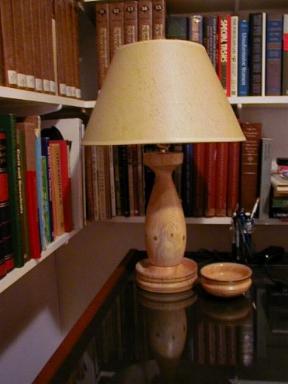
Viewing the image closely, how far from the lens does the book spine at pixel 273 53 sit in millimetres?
1079

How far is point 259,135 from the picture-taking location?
1123mm

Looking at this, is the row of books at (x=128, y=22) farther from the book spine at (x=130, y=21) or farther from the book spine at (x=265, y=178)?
the book spine at (x=265, y=178)

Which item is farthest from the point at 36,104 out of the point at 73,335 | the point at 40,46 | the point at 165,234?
the point at 73,335

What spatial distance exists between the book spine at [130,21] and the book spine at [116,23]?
12 mm

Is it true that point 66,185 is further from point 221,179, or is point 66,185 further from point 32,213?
point 221,179

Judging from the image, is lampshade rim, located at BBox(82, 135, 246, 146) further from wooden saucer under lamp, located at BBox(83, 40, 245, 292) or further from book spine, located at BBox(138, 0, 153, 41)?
book spine, located at BBox(138, 0, 153, 41)

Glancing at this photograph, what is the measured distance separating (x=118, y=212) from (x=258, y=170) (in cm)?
43

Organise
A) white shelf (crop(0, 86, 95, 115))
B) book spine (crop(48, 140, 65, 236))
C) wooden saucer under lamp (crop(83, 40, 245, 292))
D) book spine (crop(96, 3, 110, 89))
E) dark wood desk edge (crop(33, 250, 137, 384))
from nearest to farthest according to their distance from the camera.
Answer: dark wood desk edge (crop(33, 250, 137, 384))
wooden saucer under lamp (crop(83, 40, 245, 292))
white shelf (crop(0, 86, 95, 115))
book spine (crop(48, 140, 65, 236))
book spine (crop(96, 3, 110, 89))

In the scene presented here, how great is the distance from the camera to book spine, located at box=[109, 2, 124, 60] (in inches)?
43.3

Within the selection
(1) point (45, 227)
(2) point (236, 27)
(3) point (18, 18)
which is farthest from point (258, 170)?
(3) point (18, 18)

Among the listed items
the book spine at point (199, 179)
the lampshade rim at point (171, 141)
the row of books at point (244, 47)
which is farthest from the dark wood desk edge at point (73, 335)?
the row of books at point (244, 47)

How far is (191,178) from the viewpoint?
3.81ft

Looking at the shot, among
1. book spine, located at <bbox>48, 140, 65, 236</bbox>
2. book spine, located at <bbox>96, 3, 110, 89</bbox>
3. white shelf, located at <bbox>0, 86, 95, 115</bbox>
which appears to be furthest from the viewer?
book spine, located at <bbox>96, 3, 110, 89</bbox>

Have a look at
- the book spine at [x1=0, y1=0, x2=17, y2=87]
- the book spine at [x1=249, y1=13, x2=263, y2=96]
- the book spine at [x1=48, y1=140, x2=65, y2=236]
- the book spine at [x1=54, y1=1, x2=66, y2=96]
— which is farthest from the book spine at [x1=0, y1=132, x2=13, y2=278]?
the book spine at [x1=249, y1=13, x2=263, y2=96]
